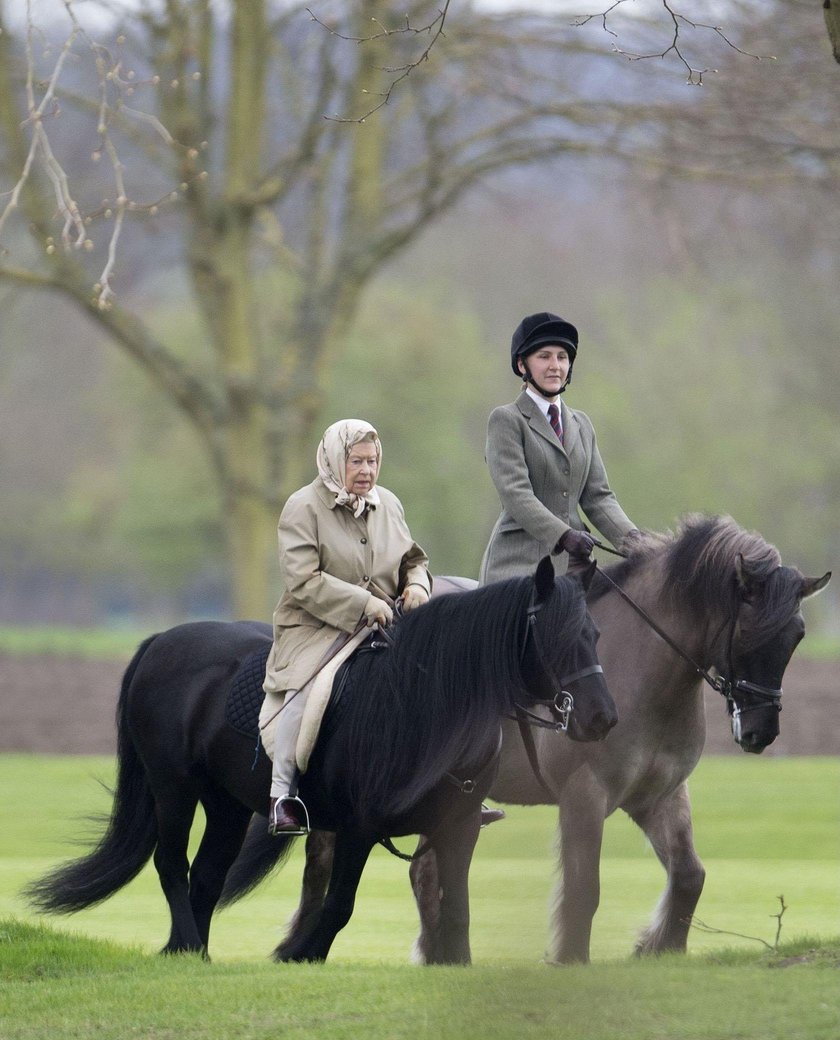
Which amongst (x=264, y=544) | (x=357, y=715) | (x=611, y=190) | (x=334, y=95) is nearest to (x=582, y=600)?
(x=357, y=715)

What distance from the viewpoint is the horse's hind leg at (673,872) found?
22.0 ft

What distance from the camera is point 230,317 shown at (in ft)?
55.5

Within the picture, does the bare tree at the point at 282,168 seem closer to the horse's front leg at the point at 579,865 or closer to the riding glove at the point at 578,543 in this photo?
the riding glove at the point at 578,543

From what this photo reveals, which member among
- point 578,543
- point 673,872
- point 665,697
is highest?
point 578,543

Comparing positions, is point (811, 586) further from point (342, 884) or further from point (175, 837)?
point (175, 837)

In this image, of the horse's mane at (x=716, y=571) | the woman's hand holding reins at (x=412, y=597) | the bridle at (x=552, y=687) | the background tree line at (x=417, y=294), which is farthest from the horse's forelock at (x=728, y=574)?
the background tree line at (x=417, y=294)

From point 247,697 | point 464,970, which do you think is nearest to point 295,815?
point 247,697

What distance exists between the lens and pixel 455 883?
6.20m

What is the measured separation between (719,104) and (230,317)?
17.6 feet

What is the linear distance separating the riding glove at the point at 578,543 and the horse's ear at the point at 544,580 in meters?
0.59

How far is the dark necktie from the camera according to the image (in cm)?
→ 711

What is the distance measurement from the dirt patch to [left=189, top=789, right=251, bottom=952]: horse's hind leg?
34.6ft

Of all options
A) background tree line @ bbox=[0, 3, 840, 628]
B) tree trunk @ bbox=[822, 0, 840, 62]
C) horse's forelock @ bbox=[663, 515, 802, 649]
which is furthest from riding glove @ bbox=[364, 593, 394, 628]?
tree trunk @ bbox=[822, 0, 840, 62]

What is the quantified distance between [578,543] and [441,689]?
90 cm
